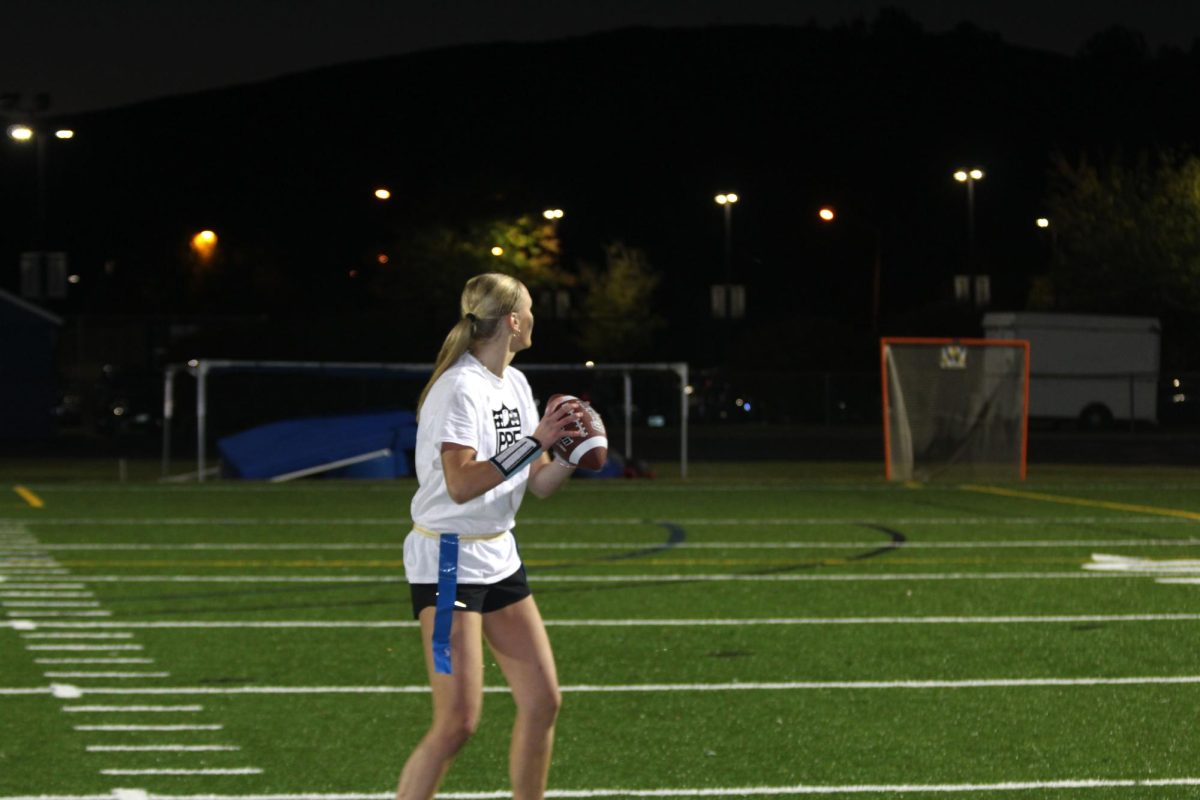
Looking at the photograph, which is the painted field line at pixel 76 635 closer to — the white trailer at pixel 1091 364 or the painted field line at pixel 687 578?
the painted field line at pixel 687 578

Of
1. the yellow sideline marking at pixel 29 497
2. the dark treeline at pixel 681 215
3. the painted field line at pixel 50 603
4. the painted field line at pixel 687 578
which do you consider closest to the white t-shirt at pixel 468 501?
the painted field line at pixel 50 603

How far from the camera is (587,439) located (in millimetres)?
5805

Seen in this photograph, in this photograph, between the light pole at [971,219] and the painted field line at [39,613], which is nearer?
the painted field line at [39,613]

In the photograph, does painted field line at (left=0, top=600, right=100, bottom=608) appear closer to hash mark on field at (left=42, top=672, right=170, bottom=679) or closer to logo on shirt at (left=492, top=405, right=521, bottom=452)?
hash mark on field at (left=42, top=672, right=170, bottom=679)

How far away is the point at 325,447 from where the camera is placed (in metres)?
29.5

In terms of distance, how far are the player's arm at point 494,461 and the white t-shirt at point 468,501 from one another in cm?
5

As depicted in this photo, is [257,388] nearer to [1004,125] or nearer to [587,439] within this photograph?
[587,439]

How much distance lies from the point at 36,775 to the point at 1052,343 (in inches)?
1874

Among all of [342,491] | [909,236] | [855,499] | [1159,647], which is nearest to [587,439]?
[1159,647]

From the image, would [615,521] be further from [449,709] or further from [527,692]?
[449,709]

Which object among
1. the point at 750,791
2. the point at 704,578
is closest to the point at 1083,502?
the point at 704,578

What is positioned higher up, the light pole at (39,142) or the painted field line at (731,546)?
the light pole at (39,142)

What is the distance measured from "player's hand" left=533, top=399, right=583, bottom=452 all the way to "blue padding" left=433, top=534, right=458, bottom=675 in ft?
1.38

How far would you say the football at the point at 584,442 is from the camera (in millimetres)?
5781
